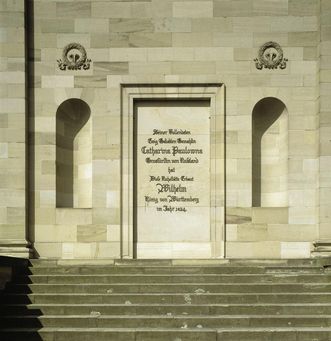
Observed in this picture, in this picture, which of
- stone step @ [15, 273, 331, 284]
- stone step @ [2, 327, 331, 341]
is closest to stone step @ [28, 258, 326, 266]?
stone step @ [15, 273, 331, 284]

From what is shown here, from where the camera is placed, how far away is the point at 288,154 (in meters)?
16.5

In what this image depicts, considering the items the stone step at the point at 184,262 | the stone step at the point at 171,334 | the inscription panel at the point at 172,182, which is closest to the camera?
the stone step at the point at 171,334

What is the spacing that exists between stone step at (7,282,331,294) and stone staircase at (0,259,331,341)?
2cm

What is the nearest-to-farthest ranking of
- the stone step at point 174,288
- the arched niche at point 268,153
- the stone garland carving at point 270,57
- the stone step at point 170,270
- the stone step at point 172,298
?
the stone step at point 172,298, the stone step at point 174,288, the stone step at point 170,270, the stone garland carving at point 270,57, the arched niche at point 268,153

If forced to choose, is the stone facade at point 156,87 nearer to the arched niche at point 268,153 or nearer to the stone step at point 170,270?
the arched niche at point 268,153

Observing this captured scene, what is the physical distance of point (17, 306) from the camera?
43.4 feet

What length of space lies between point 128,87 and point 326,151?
5258 millimetres

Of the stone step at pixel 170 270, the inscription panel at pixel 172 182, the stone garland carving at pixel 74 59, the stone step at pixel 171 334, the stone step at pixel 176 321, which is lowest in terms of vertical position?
the stone step at pixel 171 334

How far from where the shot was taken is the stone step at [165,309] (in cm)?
1308

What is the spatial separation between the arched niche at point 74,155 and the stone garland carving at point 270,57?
4608 millimetres

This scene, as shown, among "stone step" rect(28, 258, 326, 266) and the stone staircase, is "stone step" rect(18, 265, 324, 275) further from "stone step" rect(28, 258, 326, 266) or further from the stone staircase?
"stone step" rect(28, 258, 326, 266)

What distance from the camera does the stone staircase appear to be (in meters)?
12.4

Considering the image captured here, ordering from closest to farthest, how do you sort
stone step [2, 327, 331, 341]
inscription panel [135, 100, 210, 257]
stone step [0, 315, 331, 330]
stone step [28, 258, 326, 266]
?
stone step [2, 327, 331, 341] → stone step [0, 315, 331, 330] → stone step [28, 258, 326, 266] → inscription panel [135, 100, 210, 257]

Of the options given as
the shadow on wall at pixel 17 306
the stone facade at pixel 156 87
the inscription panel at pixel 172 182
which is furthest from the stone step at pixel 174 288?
the inscription panel at pixel 172 182
